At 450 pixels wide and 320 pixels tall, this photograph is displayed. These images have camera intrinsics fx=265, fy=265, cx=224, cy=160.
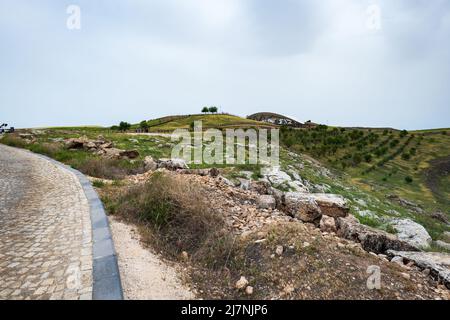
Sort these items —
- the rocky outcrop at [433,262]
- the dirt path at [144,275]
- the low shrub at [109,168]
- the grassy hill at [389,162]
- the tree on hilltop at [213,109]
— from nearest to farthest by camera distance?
the dirt path at [144,275]
the rocky outcrop at [433,262]
the low shrub at [109,168]
the grassy hill at [389,162]
the tree on hilltop at [213,109]

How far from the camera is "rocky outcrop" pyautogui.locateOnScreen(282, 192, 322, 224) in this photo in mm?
7199

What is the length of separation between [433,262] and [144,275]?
5.15m

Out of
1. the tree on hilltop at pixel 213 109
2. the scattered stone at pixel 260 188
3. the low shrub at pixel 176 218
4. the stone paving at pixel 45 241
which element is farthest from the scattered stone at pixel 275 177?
the tree on hilltop at pixel 213 109

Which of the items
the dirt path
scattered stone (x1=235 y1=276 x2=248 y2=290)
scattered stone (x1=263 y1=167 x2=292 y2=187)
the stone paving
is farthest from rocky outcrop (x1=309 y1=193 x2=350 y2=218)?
the stone paving

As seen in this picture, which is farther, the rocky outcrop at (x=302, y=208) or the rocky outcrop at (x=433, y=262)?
the rocky outcrop at (x=302, y=208)

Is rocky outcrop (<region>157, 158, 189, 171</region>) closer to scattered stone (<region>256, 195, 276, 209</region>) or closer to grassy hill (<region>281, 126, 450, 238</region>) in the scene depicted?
scattered stone (<region>256, 195, 276, 209</region>)

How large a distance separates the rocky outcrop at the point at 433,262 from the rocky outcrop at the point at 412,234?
3809 millimetres

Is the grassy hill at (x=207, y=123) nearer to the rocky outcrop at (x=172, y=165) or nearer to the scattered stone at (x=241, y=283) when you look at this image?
the rocky outcrop at (x=172, y=165)

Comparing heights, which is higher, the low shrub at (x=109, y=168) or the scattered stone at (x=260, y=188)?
the low shrub at (x=109, y=168)

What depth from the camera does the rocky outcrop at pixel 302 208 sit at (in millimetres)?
7199

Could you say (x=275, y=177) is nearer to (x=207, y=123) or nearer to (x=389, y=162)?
(x=389, y=162)

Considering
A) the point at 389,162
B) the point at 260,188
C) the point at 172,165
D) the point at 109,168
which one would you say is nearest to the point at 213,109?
the point at 389,162

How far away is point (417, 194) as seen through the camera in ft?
73.8

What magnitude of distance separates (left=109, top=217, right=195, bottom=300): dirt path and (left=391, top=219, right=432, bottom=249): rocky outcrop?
8164 mm
